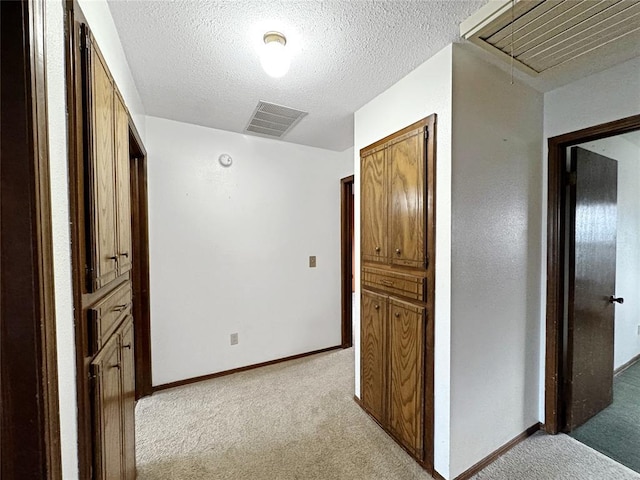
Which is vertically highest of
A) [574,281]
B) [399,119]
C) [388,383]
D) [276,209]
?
[399,119]

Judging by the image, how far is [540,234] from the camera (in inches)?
75.1

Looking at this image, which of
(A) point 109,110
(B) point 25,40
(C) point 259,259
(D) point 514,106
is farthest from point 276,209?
(B) point 25,40

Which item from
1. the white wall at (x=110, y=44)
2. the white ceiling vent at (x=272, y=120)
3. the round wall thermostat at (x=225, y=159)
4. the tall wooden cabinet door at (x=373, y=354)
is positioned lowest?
the tall wooden cabinet door at (x=373, y=354)

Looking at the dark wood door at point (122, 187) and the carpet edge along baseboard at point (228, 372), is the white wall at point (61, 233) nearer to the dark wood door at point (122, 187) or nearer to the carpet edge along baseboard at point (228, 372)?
the dark wood door at point (122, 187)

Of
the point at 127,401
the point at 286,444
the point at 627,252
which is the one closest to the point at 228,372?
the point at 286,444

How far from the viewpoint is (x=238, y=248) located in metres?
2.76

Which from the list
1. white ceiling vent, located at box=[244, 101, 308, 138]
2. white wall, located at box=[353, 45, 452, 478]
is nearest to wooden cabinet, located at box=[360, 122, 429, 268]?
white wall, located at box=[353, 45, 452, 478]

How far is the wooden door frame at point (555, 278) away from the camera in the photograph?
6.07ft

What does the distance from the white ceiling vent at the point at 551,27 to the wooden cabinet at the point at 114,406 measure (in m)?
2.08

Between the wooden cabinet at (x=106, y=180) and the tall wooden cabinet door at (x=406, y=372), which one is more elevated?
the wooden cabinet at (x=106, y=180)

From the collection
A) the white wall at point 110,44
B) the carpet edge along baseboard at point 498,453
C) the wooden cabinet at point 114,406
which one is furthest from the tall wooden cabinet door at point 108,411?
the carpet edge along baseboard at point 498,453

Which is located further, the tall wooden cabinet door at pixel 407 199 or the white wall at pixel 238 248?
the white wall at pixel 238 248

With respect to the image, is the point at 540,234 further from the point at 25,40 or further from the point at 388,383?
the point at 25,40

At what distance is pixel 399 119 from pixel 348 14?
0.72 m
